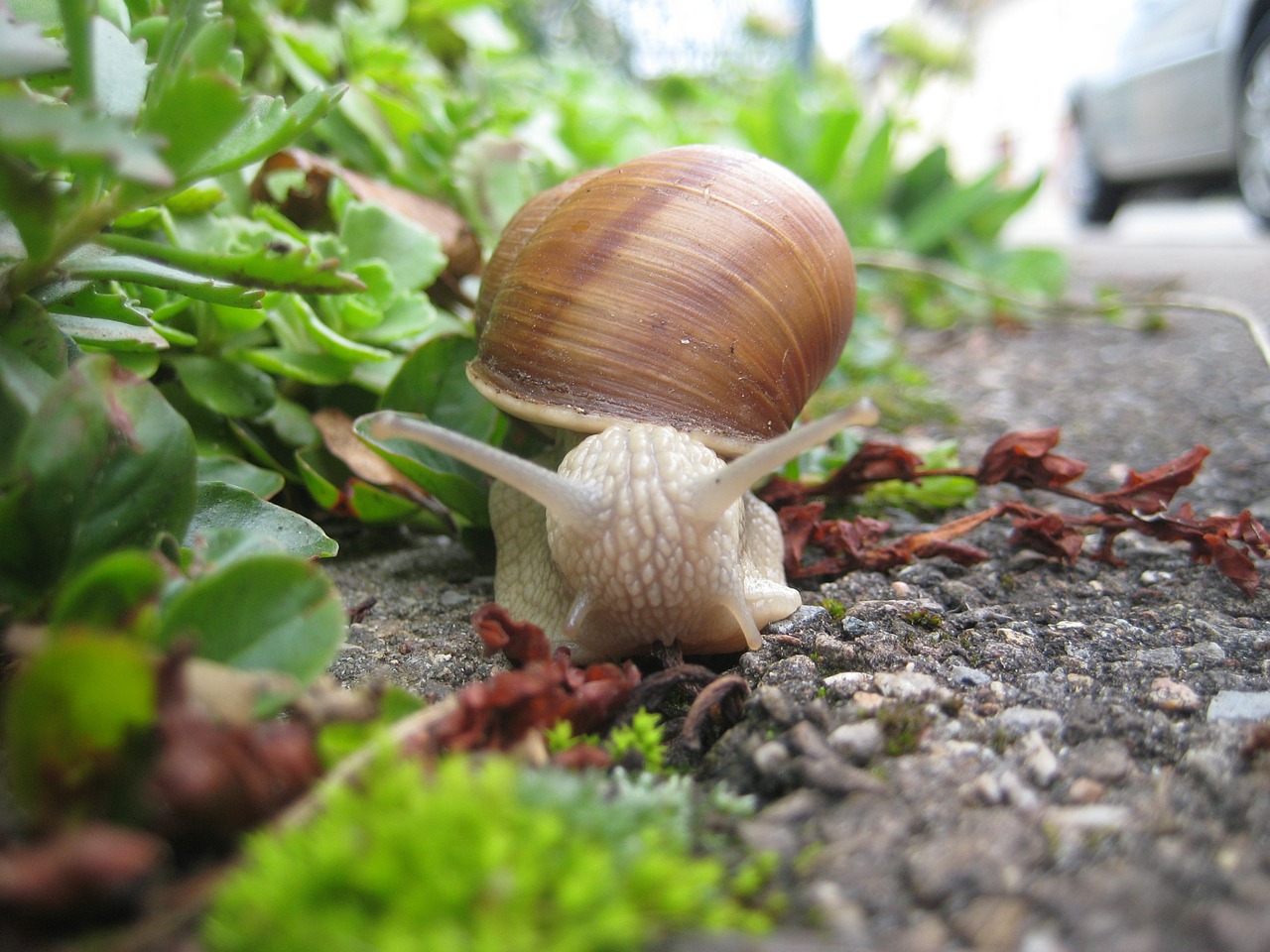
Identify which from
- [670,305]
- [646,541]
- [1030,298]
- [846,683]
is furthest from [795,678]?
[1030,298]

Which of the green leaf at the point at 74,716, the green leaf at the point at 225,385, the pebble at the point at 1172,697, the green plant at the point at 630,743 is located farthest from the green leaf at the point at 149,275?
the pebble at the point at 1172,697

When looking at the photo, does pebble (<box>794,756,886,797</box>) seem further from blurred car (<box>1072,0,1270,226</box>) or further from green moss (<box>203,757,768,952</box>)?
blurred car (<box>1072,0,1270,226</box>)

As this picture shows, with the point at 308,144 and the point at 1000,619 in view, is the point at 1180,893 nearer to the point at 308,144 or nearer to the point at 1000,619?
the point at 1000,619

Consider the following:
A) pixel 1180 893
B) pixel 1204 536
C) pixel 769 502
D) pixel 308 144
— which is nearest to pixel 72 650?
pixel 1180 893

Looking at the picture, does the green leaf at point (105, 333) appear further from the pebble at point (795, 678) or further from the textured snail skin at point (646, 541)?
the pebble at point (795, 678)

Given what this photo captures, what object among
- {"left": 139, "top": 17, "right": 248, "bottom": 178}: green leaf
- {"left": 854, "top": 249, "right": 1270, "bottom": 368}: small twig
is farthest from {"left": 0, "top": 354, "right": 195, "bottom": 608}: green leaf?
{"left": 854, "top": 249, "right": 1270, "bottom": 368}: small twig

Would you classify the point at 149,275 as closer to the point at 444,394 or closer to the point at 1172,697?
the point at 444,394
